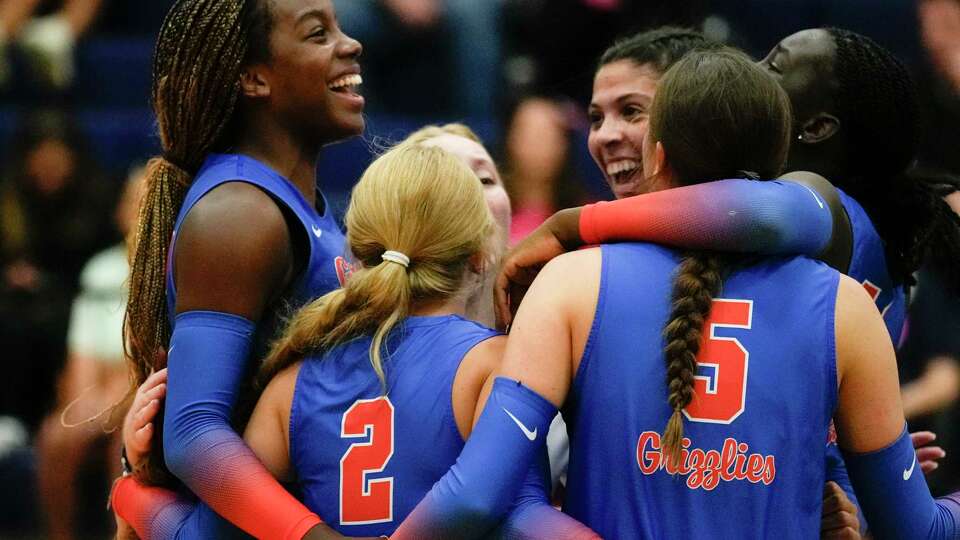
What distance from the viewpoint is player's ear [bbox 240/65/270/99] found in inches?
106

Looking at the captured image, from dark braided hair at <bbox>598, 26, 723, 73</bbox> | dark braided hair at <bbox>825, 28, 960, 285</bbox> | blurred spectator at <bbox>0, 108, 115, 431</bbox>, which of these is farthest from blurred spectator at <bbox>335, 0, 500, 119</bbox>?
dark braided hair at <bbox>825, 28, 960, 285</bbox>

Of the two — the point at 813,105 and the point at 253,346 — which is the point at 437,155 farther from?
the point at 813,105

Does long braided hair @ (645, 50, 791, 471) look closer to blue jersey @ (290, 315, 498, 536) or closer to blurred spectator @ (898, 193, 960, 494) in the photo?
blue jersey @ (290, 315, 498, 536)

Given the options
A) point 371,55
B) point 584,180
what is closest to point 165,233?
point 584,180

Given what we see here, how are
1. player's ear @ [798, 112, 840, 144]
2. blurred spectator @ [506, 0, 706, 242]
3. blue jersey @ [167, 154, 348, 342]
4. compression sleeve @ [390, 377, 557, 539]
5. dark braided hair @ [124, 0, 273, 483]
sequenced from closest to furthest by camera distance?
compression sleeve @ [390, 377, 557, 539] → blue jersey @ [167, 154, 348, 342] → dark braided hair @ [124, 0, 273, 483] → player's ear @ [798, 112, 840, 144] → blurred spectator @ [506, 0, 706, 242]

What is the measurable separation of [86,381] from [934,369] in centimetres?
343

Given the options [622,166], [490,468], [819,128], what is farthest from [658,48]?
[490,468]

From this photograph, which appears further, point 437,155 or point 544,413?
point 437,155

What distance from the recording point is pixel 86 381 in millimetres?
5582

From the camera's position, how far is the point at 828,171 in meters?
2.82

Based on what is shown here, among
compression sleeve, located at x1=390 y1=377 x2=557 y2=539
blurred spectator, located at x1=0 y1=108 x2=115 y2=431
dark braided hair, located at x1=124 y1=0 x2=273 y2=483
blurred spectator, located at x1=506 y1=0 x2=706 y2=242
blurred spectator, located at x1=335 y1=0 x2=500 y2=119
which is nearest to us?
compression sleeve, located at x1=390 y1=377 x2=557 y2=539

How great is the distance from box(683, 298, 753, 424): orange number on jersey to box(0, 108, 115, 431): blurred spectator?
4133 millimetres

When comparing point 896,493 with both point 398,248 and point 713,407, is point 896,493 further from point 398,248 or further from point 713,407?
point 398,248

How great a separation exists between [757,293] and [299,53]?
1.12 meters
